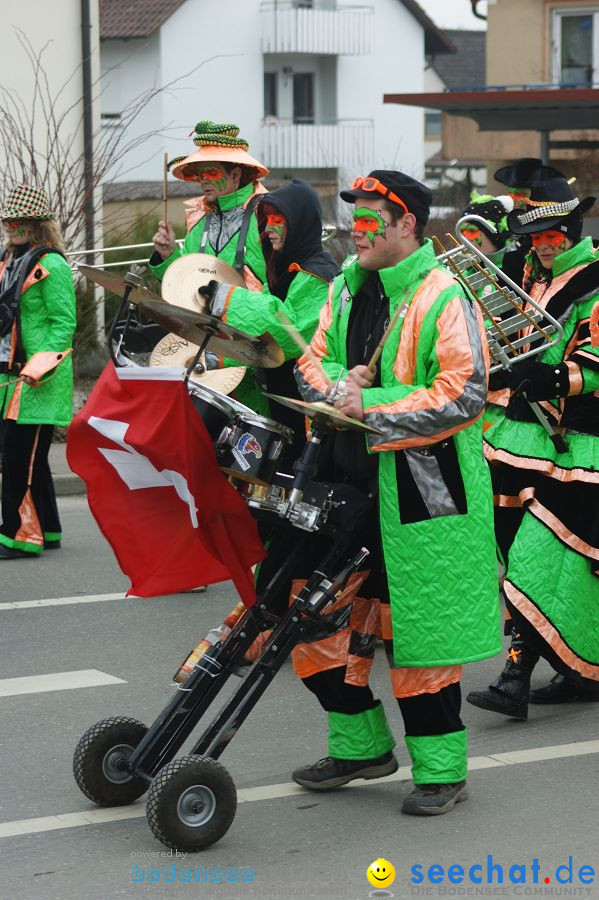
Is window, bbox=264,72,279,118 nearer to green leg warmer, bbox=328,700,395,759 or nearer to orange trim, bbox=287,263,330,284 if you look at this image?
orange trim, bbox=287,263,330,284

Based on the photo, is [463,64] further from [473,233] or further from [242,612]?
[242,612]

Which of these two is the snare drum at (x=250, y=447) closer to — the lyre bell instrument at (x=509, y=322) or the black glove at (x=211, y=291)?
the black glove at (x=211, y=291)

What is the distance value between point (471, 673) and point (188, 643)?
127 cm

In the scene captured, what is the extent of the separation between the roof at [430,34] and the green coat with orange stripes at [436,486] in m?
41.3

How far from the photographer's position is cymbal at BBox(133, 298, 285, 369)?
4.01m

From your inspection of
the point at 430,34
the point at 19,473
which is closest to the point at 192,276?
the point at 19,473

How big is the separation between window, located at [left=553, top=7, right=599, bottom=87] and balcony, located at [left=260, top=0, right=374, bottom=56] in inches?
462

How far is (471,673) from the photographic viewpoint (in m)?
6.24

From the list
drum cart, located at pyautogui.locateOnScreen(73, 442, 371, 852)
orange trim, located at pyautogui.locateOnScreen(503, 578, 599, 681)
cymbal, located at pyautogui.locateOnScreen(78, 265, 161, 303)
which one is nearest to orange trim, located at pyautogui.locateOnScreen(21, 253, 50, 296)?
orange trim, located at pyautogui.locateOnScreen(503, 578, 599, 681)

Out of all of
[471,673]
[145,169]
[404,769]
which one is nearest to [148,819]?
[404,769]

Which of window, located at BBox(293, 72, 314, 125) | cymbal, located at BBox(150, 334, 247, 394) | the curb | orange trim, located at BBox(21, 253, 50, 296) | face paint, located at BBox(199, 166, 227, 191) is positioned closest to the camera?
cymbal, located at BBox(150, 334, 247, 394)

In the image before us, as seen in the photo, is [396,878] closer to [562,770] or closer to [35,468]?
[562,770]

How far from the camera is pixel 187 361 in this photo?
6102 millimetres

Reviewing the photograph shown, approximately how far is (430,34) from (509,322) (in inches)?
1667
